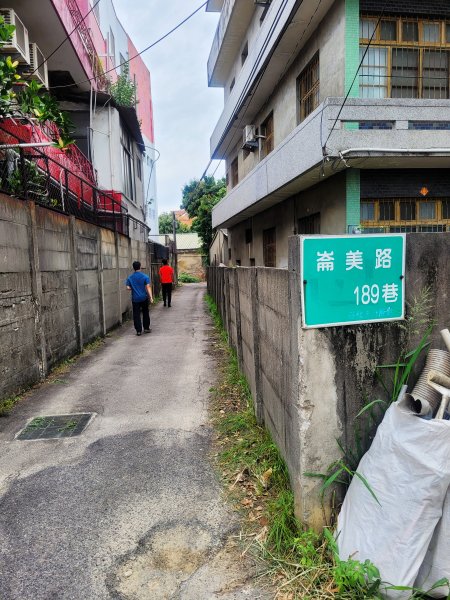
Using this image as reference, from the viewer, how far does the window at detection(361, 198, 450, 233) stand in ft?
28.4

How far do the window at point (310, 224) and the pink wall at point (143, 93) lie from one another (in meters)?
16.7

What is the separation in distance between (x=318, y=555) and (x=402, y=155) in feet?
23.7

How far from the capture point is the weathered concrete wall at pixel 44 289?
5.12 metres

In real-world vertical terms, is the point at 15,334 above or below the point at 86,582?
above

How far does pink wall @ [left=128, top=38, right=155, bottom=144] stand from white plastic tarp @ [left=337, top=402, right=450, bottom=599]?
2526cm

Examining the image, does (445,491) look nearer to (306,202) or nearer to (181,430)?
(181,430)

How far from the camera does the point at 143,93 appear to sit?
26766 millimetres

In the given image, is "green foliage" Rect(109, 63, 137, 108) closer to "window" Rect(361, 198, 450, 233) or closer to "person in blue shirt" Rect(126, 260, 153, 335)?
"person in blue shirt" Rect(126, 260, 153, 335)

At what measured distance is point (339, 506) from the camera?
8.02 ft

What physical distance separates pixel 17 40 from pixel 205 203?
24.1m

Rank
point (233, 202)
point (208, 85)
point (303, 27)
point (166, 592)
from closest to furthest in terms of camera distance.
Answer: point (166, 592), point (303, 27), point (233, 202), point (208, 85)

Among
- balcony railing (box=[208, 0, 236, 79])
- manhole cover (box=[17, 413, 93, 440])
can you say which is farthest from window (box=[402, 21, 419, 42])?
manhole cover (box=[17, 413, 93, 440])

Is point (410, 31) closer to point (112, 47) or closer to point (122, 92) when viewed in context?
point (122, 92)

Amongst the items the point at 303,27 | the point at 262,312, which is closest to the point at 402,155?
the point at 303,27
